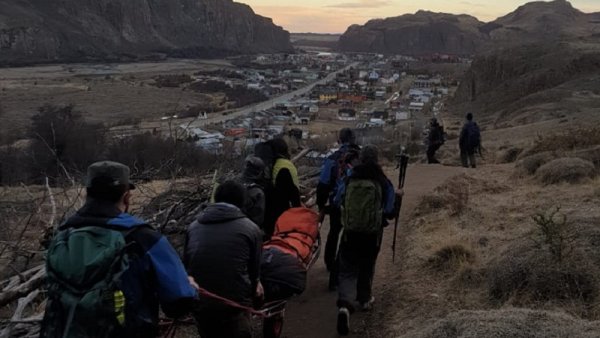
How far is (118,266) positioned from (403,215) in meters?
7.92

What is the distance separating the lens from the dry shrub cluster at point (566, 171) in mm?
10312

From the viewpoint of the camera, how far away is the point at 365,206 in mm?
5754

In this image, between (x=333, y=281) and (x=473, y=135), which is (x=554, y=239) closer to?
(x=333, y=281)

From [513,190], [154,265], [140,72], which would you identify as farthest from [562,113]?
[140,72]

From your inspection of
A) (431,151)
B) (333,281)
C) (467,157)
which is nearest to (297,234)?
(333,281)

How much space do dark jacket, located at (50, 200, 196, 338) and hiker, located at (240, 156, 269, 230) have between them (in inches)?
76.5

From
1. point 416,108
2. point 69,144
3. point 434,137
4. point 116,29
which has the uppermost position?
point 434,137

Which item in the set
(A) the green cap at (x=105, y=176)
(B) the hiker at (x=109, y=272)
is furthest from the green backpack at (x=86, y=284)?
(A) the green cap at (x=105, y=176)

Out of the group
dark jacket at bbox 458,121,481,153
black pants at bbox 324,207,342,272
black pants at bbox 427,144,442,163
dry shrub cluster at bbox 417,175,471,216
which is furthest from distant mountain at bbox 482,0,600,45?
black pants at bbox 324,207,342,272

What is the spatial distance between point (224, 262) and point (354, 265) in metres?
2.12

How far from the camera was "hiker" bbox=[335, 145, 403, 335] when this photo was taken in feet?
18.9

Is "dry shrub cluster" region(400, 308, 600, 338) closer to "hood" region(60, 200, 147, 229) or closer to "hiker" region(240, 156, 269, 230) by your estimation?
"hiker" region(240, 156, 269, 230)

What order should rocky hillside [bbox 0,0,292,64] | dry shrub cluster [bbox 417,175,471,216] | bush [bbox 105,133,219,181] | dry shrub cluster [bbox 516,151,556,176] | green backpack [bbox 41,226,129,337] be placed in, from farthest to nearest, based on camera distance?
rocky hillside [bbox 0,0,292,64] → bush [bbox 105,133,219,181] → dry shrub cluster [bbox 516,151,556,176] → dry shrub cluster [bbox 417,175,471,216] → green backpack [bbox 41,226,129,337]

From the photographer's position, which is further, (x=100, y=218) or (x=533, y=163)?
(x=533, y=163)
